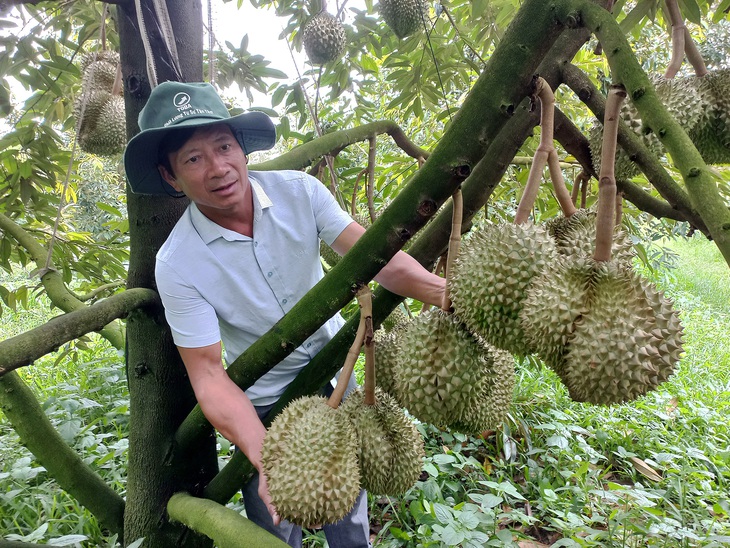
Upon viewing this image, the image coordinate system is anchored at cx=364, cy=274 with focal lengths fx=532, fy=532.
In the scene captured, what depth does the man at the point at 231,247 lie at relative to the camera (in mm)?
1535

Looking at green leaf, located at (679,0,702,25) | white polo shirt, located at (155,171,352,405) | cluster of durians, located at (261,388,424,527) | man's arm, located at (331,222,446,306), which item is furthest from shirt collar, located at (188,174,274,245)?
green leaf, located at (679,0,702,25)

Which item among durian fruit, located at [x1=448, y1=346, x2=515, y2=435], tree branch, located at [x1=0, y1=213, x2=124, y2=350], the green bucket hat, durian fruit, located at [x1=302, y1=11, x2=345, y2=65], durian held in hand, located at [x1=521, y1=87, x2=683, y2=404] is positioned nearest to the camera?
durian held in hand, located at [x1=521, y1=87, x2=683, y2=404]

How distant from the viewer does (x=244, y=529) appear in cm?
116

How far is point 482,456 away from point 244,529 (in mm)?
2266

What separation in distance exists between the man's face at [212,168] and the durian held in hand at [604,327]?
3.60 feet

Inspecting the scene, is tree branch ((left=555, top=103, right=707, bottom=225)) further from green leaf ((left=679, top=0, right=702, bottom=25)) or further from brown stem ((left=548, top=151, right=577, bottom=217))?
green leaf ((left=679, top=0, right=702, bottom=25))

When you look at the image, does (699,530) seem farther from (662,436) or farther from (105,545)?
(105,545)

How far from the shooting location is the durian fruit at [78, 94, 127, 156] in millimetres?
2580

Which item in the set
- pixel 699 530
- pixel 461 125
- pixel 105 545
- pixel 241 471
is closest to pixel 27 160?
pixel 105 545

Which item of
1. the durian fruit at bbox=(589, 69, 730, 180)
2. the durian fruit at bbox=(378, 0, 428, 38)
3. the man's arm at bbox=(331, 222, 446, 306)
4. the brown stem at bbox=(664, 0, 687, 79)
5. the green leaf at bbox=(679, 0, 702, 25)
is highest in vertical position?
the durian fruit at bbox=(378, 0, 428, 38)

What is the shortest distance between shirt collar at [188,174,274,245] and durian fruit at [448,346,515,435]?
3.09 feet

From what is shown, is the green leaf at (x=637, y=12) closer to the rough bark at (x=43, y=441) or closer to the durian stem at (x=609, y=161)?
the durian stem at (x=609, y=161)

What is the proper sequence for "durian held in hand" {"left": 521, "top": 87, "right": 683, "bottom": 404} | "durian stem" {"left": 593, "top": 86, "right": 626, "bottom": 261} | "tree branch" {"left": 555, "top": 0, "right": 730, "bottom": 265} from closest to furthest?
1. "tree branch" {"left": 555, "top": 0, "right": 730, "bottom": 265}
2. "durian stem" {"left": 593, "top": 86, "right": 626, "bottom": 261}
3. "durian held in hand" {"left": 521, "top": 87, "right": 683, "bottom": 404}

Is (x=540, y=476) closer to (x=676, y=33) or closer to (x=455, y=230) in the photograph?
(x=455, y=230)
